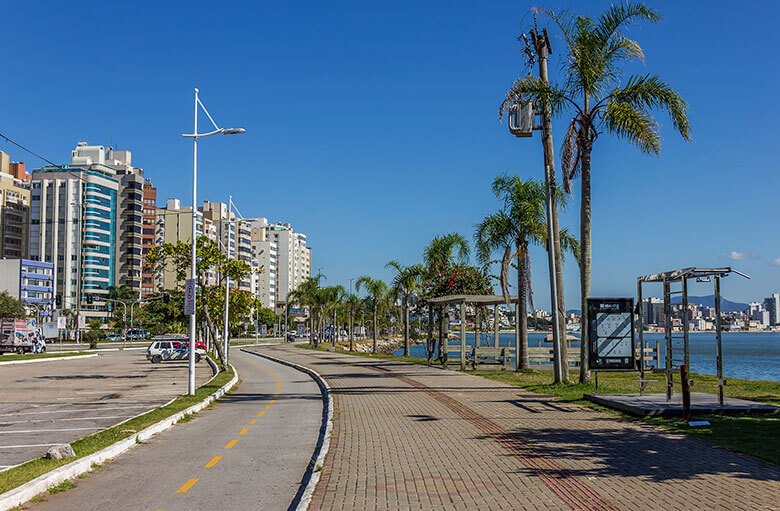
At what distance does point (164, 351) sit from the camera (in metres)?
49.6

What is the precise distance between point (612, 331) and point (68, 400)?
16722 mm

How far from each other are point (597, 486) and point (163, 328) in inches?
4086

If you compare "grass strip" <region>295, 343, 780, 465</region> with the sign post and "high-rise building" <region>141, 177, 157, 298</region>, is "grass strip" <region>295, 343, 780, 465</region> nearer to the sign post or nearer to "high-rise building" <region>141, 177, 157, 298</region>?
the sign post

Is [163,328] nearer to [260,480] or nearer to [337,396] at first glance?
[337,396]

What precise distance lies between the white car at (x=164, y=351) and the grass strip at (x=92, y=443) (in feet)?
96.5

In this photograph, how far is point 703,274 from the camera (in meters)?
15.1

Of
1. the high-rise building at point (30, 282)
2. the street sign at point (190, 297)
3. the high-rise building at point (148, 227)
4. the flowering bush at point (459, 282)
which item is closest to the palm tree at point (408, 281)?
the flowering bush at point (459, 282)

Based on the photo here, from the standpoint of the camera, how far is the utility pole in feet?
76.3

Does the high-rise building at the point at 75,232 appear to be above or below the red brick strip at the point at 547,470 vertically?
above

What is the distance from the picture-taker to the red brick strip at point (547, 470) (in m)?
7.61

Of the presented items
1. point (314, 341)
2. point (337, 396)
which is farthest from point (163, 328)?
point (337, 396)

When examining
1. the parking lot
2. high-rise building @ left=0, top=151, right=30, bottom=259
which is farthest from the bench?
high-rise building @ left=0, top=151, right=30, bottom=259

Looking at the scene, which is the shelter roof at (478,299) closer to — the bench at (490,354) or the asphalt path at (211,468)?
the bench at (490,354)

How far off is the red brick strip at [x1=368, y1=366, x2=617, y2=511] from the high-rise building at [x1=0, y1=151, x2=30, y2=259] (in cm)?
13928
